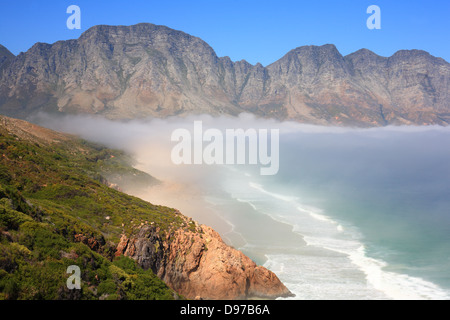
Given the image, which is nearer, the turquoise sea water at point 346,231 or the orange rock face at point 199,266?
the orange rock face at point 199,266

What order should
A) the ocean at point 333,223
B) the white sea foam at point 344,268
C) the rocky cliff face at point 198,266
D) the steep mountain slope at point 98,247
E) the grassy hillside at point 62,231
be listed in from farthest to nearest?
the ocean at point 333,223 < the white sea foam at point 344,268 < the rocky cliff face at point 198,266 < the steep mountain slope at point 98,247 < the grassy hillside at point 62,231

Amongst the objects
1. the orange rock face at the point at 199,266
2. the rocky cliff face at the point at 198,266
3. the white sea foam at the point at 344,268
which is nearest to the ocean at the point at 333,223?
the white sea foam at the point at 344,268

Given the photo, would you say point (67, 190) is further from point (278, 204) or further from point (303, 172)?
point (303, 172)

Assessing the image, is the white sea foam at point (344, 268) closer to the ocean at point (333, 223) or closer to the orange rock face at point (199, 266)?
the ocean at point (333, 223)

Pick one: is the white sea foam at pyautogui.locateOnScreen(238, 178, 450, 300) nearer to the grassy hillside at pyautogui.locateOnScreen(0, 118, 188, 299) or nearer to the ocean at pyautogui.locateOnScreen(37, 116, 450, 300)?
the ocean at pyautogui.locateOnScreen(37, 116, 450, 300)

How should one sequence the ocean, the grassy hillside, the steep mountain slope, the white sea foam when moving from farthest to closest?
1. the ocean
2. the white sea foam
3. the steep mountain slope
4. the grassy hillside

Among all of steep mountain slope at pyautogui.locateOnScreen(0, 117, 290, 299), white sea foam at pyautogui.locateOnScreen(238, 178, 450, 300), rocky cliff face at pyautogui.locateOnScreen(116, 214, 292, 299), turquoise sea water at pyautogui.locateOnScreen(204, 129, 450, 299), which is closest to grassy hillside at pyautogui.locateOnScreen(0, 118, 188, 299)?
steep mountain slope at pyautogui.locateOnScreen(0, 117, 290, 299)

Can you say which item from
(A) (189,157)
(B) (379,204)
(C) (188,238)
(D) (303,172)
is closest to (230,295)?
(C) (188,238)
